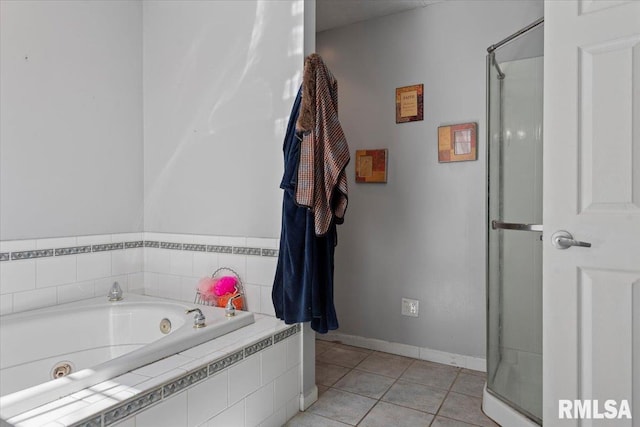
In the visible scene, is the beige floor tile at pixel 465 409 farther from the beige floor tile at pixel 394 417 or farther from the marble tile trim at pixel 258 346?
the marble tile trim at pixel 258 346

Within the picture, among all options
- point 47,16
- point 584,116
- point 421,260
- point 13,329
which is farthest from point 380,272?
point 47,16

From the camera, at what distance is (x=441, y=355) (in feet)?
8.70

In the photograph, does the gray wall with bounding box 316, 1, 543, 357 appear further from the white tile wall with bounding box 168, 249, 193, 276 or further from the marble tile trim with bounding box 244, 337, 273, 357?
the marble tile trim with bounding box 244, 337, 273, 357

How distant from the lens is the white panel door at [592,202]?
4.28 feet

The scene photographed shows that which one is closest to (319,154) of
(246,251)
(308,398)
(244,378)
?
(246,251)

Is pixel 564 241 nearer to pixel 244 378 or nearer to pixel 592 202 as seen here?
pixel 592 202

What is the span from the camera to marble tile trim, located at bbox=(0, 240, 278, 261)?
1931 mm

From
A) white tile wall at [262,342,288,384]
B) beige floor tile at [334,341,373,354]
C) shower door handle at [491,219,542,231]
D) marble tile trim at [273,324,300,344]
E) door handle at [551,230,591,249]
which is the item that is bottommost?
beige floor tile at [334,341,373,354]

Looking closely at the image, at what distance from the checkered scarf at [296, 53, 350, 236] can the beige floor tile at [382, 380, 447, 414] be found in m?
1.05

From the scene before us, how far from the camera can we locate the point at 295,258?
6.14 ft

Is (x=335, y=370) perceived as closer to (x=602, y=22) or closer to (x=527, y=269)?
(x=527, y=269)

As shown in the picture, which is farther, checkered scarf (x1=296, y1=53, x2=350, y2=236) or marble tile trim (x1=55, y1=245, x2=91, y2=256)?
marble tile trim (x1=55, y1=245, x2=91, y2=256)

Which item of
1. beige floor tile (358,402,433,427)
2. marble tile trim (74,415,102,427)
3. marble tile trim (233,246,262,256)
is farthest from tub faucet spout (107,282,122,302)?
beige floor tile (358,402,433,427)

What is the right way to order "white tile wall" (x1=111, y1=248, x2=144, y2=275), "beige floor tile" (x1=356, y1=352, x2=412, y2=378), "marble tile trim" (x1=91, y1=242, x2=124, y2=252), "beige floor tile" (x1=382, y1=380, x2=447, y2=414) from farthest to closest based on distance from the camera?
"beige floor tile" (x1=356, y1=352, x2=412, y2=378) → "white tile wall" (x1=111, y1=248, x2=144, y2=275) → "marble tile trim" (x1=91, y1=242, x2=124, y2=252) → "beige floor tile" (x1=382, y1=380, x2=447, y2=414)
